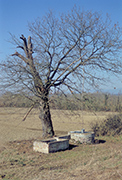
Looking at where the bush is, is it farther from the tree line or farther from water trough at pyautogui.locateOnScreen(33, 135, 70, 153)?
water trough at pyautogui.locateOnScreen(33, 135, 70, 153)

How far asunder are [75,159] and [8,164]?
246 cm

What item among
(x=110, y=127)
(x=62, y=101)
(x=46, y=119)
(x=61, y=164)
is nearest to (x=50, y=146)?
(x=61, y=164)

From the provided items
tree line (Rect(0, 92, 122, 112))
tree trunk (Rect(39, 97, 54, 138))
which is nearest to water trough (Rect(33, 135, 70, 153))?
tree line (Rect(0, 92, 122, 112))

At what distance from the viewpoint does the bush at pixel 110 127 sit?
1377 centimetres

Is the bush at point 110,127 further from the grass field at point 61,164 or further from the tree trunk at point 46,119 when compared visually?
the tree trunk at point 46,119

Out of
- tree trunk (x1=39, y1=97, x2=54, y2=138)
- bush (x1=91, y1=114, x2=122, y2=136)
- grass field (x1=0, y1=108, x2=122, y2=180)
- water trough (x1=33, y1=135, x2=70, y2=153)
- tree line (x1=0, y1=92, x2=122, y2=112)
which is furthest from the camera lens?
bush (x1=91, y1=114, x2=122, y2=136)

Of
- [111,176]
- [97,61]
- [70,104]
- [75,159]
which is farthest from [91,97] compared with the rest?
[111,176]

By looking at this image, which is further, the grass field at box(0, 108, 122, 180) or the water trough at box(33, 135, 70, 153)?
the water trough at box(33, 135, 70, 153)

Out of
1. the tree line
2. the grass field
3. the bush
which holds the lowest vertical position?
Result: the grass field

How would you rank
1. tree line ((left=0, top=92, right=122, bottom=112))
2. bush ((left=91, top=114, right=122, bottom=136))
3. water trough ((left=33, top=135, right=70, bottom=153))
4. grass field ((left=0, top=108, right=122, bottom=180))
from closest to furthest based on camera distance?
grass field ((left=0, top=108, right=122, bottom=180))
water trough ((left=33, top=135, right=70, bottom=153))
tree line ((left=0, top=92, right=122, bottom=112))
bush ((left=91, top=114, right=122, bottom=136))

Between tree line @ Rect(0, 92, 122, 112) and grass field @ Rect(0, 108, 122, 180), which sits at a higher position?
tree line @ Rect(0, 92, 122, 112)

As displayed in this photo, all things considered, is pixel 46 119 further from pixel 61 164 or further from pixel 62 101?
pixel 61 164

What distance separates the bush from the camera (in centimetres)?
1377

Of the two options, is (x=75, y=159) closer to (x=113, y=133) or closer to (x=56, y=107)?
(x=56, y=107)
